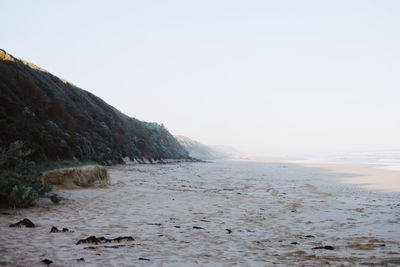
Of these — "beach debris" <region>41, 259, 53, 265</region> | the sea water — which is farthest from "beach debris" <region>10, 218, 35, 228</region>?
the sea water

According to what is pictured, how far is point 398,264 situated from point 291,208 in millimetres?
5673

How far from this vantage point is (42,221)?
7324 mm

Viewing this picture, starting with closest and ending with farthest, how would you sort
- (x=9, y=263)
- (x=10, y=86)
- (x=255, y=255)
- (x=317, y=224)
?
(x=9, y=263), (x=255, y=255), (x=317, y=224), (x=10, y=86)

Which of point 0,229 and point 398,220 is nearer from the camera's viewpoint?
point 0,229

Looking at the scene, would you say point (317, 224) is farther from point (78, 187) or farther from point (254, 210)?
point (78, 187)

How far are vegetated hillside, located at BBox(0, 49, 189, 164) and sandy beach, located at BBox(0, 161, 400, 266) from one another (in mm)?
6336

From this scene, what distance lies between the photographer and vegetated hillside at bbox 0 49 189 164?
16.5 metres

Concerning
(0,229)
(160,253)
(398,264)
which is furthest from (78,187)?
(398,264)

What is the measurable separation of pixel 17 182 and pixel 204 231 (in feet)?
17.4

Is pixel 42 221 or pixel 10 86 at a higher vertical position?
pixel 10 86

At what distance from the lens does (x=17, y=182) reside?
8922 mm

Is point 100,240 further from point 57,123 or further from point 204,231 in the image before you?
point 57,123

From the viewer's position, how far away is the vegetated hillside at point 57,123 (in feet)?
54.3

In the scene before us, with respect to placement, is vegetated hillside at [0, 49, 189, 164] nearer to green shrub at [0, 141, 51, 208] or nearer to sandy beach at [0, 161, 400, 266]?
green shrub at [0, 141, 51, 208]
